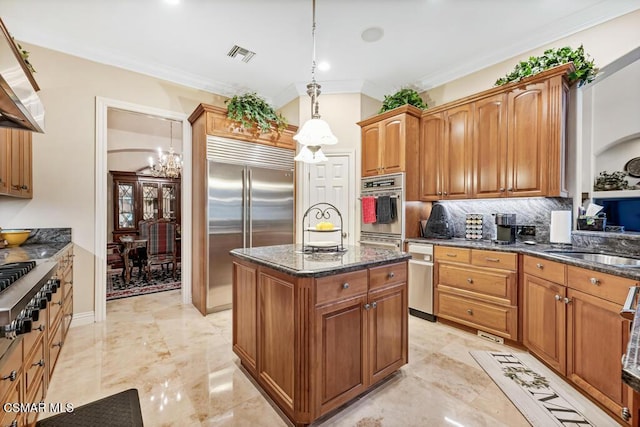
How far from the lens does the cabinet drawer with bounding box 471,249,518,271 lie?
8.38ft

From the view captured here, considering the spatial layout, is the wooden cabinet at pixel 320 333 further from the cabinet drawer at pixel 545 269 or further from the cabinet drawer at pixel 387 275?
the cabinet drawer at pixel 545 269

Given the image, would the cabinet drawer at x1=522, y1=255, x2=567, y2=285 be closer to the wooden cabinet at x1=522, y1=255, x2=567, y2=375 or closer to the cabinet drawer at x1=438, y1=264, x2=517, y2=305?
the wooden cabinet at x1=522, y1=255, x2=567, y2=375

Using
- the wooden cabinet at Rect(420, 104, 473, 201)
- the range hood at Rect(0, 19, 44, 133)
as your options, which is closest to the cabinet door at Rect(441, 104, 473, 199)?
the wooden cabinet at Rect(420, 104, 473, 201)

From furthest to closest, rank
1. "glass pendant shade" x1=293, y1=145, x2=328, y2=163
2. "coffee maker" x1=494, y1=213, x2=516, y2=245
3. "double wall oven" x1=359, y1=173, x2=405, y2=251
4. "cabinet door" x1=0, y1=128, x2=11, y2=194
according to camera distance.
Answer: "double wall oven" x1=359, y1=173, x2=405, y2=251, "coffee maker" x1=494, y1=213, x2=516, y2=245, "cabinet door" x1=0, y1=128, x2=11, y2=194, "glass pendant shade" x1=293, y1=145, x2=328, y2=163

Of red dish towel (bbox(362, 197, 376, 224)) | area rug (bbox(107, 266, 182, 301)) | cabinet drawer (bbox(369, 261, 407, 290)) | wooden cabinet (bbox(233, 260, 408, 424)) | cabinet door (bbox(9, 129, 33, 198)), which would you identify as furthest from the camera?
area rug (bbox(107, 266, 182, 301))

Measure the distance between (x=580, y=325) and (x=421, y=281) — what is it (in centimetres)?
150

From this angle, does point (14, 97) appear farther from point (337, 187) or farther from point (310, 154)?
point (337, 187)

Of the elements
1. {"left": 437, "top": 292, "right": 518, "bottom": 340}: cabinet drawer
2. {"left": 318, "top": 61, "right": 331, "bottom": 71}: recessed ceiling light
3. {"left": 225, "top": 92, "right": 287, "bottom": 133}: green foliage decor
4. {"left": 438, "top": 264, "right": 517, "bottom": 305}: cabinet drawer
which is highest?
{"left": 318, "top": 61, "right": 331, "bottom": 71}: recessed ceiling light

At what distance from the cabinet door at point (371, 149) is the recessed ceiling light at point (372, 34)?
Answer: 3.32 ft

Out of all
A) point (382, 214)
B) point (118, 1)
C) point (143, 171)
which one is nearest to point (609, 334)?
point (382, 214)

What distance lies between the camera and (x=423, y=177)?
358 centimetres

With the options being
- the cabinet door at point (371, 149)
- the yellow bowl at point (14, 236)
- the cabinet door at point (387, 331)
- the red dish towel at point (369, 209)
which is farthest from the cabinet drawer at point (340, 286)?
the yellow bowl at point (14, 236)

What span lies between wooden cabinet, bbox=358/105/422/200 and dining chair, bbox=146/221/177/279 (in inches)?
145

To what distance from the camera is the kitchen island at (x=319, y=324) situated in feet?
5.08
